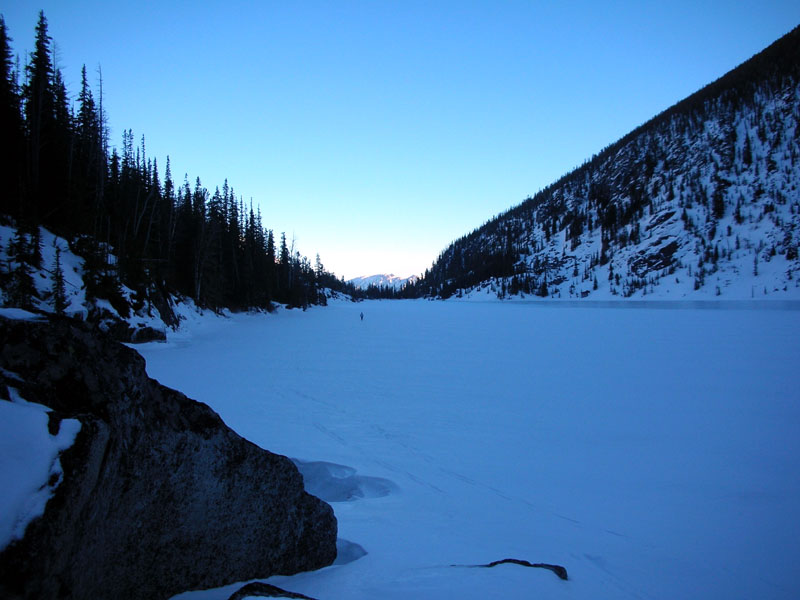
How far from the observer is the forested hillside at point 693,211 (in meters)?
95.7

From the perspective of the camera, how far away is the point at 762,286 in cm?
8338

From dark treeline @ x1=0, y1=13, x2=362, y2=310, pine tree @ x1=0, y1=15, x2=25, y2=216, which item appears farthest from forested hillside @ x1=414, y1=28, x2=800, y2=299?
pine tree @ x1=0, y1=15, x2=25, y2=216

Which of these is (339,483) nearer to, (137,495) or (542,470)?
(542,470)

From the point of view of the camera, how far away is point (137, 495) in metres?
2.40

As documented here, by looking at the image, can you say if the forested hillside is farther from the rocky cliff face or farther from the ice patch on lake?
the rocky cliff face

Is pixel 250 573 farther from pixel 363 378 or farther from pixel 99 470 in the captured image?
pixel 363 378

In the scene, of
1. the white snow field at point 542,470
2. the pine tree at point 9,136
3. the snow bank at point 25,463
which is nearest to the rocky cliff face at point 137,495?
the snow bank at point 25,463

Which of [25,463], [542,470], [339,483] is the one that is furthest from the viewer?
[542,470]

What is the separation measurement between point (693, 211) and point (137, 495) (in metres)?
152

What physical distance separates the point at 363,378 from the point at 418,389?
7.42ft

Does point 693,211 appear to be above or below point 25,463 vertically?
above

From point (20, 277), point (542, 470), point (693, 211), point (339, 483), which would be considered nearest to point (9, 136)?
point (20, 277)

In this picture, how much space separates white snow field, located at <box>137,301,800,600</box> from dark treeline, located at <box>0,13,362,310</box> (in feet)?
44.1

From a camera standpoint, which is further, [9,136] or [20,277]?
[9,136]
